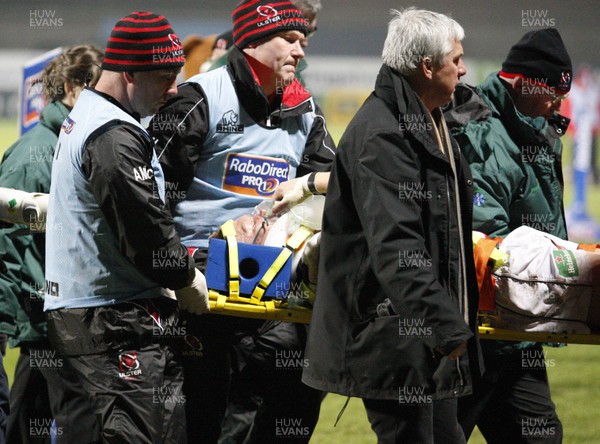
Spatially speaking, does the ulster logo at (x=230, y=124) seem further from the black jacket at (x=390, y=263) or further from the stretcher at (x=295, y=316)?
the black jacket at (x=390, y=263)

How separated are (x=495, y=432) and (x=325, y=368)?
1546 millimetres

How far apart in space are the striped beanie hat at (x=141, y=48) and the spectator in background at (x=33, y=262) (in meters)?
1.27

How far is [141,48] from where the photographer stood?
375 cm

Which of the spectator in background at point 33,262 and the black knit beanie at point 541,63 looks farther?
the spectator in background at point 33,262

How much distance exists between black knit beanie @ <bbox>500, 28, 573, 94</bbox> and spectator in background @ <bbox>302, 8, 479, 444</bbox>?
3.80 ft

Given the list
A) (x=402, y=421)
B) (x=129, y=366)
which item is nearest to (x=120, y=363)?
(x=129, y=366)

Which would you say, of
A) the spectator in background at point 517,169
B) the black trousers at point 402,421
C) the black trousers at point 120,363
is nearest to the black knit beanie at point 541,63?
the spectator in background at point 517,169

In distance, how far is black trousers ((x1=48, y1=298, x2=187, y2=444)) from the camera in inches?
145

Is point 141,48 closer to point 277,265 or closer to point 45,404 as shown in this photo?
point 277,265

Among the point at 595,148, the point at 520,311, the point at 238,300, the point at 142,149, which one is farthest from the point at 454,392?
the point at 595,148

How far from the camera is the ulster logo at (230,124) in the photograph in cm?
451

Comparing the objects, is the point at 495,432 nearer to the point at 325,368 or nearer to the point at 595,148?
the point at 325,368

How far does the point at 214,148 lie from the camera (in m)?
4.52

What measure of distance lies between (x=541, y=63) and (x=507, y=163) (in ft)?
1.69
